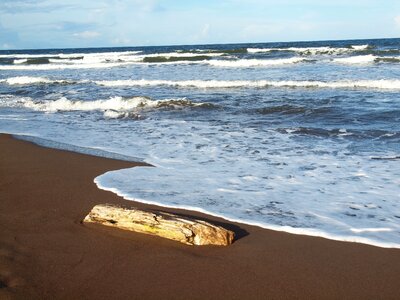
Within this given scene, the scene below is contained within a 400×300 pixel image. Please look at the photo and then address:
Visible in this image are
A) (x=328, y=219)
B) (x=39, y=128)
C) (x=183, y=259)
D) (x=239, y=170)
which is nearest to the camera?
(x=183, y=259)

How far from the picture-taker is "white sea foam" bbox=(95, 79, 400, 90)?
51.4 ft

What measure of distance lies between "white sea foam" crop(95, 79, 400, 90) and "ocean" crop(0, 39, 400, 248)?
0.08 meters

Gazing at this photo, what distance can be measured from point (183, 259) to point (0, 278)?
4.14ft

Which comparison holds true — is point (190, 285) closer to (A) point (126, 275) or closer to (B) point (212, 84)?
(A) point (126, 275)

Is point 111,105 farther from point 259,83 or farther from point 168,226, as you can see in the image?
point 168,226

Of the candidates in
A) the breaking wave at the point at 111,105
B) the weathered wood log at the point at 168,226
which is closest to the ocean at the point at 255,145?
the breaking wave at the point at 111,105

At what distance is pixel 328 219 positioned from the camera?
418 centimetres

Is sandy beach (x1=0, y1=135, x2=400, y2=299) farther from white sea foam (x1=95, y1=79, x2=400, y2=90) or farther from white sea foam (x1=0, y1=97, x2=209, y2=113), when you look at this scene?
white sea foam (x1=95, y1=79, x2=400, y2=90)

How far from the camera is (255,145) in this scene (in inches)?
298

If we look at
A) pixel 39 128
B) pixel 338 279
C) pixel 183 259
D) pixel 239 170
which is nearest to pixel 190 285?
pixel 183 259

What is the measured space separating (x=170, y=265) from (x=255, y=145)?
15.1 ft

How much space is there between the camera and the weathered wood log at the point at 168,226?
355 centimetres

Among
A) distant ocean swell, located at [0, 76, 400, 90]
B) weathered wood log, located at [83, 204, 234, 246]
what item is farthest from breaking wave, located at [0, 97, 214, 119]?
weathered wood log, located at [83, 204, 234, 246]

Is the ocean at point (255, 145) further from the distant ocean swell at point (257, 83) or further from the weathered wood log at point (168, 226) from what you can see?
the weathered wood log at point (168, 226)
